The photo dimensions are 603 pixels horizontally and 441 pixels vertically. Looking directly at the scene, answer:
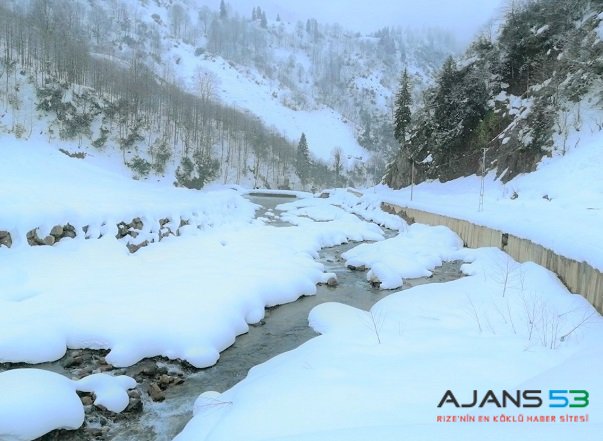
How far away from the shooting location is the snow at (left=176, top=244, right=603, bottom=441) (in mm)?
3191

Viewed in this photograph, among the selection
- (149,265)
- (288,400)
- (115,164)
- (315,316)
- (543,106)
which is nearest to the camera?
(288,400)

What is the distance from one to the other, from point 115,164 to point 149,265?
123ft

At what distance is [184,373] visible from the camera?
252 inches

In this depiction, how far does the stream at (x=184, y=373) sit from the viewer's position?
4.92 metres

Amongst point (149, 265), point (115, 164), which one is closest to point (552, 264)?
point (149, 265)

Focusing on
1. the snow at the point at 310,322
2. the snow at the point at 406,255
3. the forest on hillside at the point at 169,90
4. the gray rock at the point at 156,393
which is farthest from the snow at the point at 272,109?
the gray rock at the point at 156,393

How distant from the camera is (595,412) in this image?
3.04 m

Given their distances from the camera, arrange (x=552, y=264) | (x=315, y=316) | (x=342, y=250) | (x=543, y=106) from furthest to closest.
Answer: (x=543, y=106) → (x=342, y=250) → (x=552, y=264) → (x=315, y=316)

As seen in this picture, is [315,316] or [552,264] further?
[552,264]

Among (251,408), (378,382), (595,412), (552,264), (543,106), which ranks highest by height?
(543,106)

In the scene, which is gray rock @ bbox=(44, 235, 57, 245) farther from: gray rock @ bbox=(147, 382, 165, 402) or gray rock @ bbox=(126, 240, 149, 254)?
gray rock @ bbox=(147, 382, 165, 402)

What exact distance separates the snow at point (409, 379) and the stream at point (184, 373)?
1.64 ft

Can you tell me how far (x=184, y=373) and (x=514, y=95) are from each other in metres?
32.7

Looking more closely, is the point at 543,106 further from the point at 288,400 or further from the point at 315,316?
the point at 288,400
